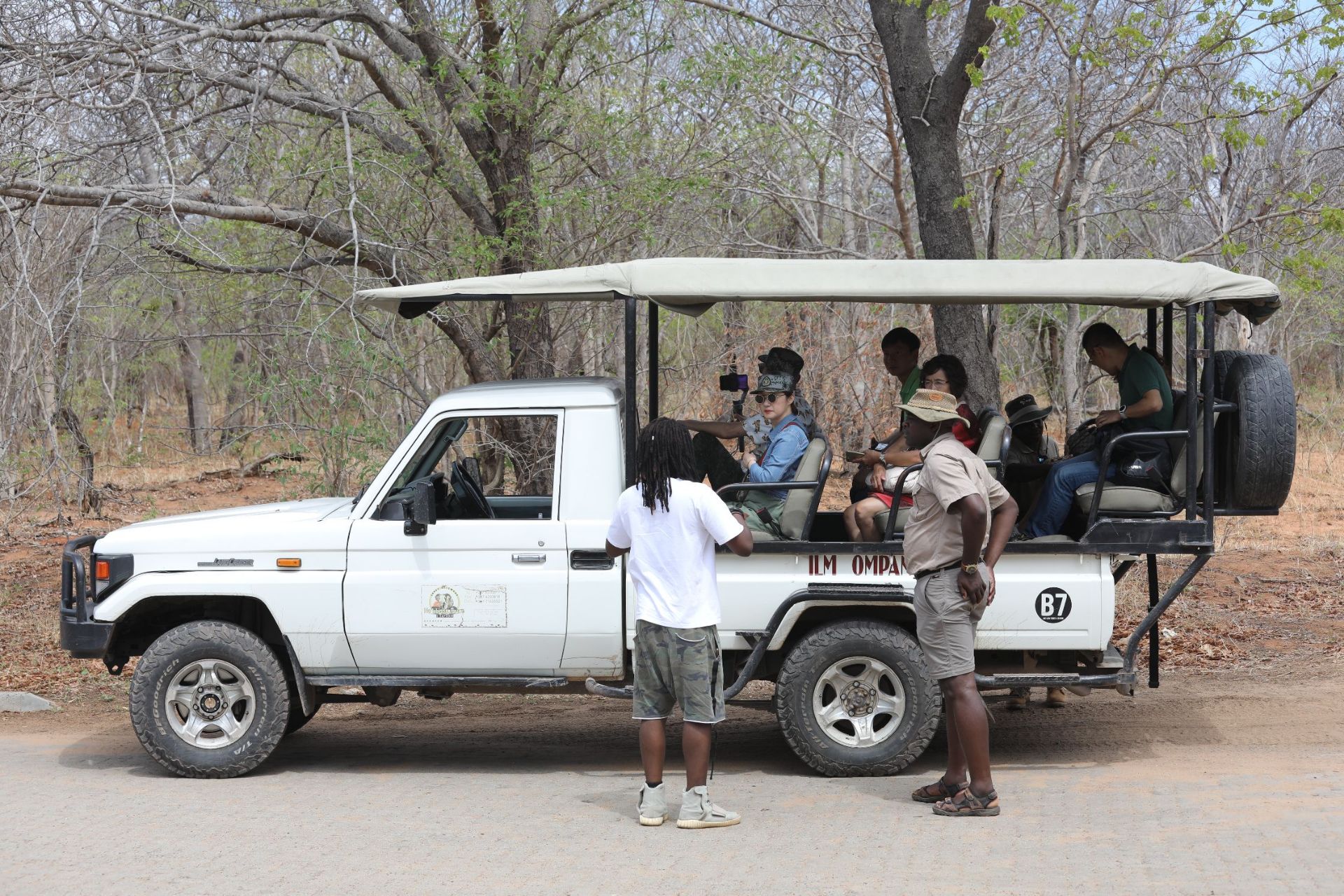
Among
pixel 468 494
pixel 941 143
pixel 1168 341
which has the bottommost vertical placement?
pixel 468 494

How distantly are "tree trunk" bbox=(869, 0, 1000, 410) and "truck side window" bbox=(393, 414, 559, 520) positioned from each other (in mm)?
2930

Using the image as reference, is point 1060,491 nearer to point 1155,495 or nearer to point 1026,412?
point 1155,495

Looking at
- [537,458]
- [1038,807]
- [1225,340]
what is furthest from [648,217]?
[1225,340]

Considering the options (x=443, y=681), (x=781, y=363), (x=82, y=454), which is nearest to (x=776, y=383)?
(x=781, y=363)

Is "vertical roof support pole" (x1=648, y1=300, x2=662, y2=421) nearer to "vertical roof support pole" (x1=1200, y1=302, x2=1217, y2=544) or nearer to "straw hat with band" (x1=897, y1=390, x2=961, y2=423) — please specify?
"straw hat with band" (x1=897, y1=390, x2=961, y2=423)

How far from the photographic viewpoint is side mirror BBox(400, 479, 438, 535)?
5898mm

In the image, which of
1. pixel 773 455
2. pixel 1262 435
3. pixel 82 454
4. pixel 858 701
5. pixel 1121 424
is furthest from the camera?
pixel 82 454

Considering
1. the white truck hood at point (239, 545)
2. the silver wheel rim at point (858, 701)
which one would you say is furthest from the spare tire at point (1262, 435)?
the white truck hood at point (239, 545)

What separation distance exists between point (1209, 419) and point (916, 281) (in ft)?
4.53

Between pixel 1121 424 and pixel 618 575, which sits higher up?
pixel 1121 424

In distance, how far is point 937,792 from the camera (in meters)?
5.64

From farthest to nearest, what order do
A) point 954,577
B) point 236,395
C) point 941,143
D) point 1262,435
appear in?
point 236,395 → point 941,143 → point 1262,435 → point 954,577

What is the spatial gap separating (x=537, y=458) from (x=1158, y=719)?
→ 4.25m

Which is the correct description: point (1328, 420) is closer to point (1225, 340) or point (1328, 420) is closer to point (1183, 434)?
point (1225, 340)
